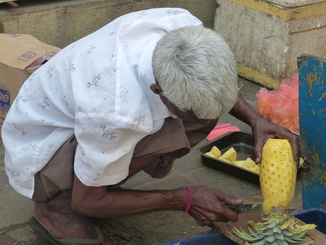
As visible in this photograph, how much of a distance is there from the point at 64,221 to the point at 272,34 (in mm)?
2655

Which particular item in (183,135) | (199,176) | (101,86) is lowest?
(199,176)

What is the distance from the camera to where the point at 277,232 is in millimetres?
2707

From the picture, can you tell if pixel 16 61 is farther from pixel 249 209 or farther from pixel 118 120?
pixel 249 209

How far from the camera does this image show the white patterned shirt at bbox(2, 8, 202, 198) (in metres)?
2.51

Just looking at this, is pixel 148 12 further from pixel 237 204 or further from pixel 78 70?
pixel 237 204

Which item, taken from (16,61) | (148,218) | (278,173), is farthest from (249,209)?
(16,61)

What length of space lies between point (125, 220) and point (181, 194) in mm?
723

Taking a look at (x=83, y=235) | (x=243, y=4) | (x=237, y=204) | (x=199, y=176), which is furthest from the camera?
(x=243, y=4)

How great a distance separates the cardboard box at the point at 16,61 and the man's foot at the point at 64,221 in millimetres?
1077

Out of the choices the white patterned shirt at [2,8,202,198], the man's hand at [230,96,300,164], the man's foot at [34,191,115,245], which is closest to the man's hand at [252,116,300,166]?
the man's hand at [230,96,300,164]

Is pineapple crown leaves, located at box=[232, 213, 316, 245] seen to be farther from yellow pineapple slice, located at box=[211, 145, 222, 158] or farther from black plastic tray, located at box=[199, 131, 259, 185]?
yellow pineapple slice, located at box=[211, 145, 222, 158]

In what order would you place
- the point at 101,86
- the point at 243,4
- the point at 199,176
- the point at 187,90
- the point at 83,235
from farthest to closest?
the point at 243,4 < the point at 199,176 < the point at 83,235 < the point at 101,86 < the point at 187,90

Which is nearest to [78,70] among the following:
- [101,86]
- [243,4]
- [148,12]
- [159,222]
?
[101,86]

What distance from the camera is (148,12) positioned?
285 centimetres
